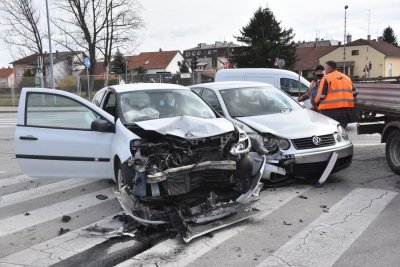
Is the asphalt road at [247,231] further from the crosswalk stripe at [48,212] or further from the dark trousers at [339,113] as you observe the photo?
the dark trousers at [339,113]

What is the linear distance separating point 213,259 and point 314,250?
1.01 m

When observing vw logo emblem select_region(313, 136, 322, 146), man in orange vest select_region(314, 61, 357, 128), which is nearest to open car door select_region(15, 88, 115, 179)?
vw logo emblem select_region(313, 136, 322, 146)

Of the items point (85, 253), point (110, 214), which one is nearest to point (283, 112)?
point (110, 214)

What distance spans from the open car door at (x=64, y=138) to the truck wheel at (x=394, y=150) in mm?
4481

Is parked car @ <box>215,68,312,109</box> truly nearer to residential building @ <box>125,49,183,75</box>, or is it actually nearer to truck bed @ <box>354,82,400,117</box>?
truck bed @ <box>354,82,400,117</box>

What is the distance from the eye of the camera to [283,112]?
24.7ft

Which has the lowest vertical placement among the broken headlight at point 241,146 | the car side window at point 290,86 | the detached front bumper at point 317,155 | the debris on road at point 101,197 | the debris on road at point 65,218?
the debris on road at point 65,218

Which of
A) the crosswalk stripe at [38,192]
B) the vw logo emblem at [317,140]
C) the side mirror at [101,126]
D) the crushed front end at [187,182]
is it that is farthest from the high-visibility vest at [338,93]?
the crosswalk stripe at [38,192]

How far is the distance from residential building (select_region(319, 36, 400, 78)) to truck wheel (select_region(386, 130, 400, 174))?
2813 inches

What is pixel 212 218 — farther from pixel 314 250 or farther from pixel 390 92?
pixel 390 92

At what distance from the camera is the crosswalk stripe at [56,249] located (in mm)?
4189

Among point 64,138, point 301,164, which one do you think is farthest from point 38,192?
point 301,164

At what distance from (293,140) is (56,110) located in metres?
3.47

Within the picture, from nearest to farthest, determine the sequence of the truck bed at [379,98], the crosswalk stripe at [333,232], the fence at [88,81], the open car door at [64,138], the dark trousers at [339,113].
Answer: the crosswalk stripe at [333,232] < the open car door at [64,138] < the truck bed at [379,98] < the dark trousers at [339,113] < the fence at [88,81]
